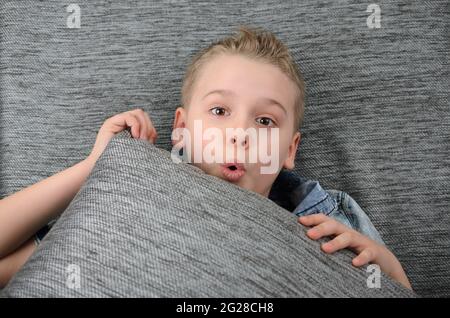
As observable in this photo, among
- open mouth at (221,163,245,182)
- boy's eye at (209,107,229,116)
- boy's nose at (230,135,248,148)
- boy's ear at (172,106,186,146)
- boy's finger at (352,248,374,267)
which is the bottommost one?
boy's finger at (352,248,374,267)

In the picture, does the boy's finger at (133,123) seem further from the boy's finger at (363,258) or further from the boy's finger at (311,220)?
the boy's finger at (363,258)

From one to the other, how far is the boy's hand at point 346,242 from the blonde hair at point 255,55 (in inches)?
10.6

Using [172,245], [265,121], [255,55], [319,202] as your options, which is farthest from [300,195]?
[172,245]

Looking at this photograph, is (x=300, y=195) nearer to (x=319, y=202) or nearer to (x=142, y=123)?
(x=319, y=202)

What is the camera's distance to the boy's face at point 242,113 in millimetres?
956

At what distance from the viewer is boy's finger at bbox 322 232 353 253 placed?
83 centimetres

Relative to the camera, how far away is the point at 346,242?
0.85 m

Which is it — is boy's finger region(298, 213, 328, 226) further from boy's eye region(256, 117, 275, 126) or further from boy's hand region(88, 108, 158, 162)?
boy's hand region(88, 108, 158, 162)

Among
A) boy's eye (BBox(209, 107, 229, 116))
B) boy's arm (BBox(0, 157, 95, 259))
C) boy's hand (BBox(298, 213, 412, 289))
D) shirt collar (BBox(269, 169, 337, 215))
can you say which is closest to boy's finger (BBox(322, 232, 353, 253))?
boy's hand (BBox(298, 213, 412, 289))

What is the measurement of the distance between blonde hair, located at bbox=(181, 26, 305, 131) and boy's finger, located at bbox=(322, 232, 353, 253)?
29 cm

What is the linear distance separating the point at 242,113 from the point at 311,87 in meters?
0.27
